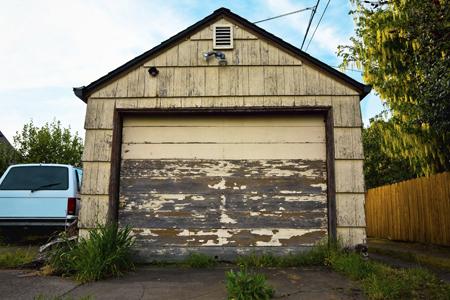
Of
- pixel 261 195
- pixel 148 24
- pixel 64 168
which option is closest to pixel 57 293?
pixel 261 195

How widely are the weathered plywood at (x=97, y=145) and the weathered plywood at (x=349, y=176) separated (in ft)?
11.8

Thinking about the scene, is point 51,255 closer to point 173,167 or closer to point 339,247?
point 173,167

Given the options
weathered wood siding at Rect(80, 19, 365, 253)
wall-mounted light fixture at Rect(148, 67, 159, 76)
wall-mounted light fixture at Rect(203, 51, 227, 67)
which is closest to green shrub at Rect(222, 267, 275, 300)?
weathered wood siding at Rect(80, 19, 365, 253)

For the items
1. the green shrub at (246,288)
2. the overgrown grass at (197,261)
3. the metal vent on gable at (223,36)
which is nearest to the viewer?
the green shrub at (246,288)

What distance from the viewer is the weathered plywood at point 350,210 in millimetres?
5035

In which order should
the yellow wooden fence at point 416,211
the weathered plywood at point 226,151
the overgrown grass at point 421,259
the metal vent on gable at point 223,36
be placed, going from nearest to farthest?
the weathered plywood at point 226,151 < the metal vent on gable at point 223,36 < the overgrown grass at point 421,259 < the yellow wooden fence at point 416,211

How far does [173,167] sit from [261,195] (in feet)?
4.90

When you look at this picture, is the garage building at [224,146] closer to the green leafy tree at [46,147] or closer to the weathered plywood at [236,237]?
the weathered plywood at [236,237]

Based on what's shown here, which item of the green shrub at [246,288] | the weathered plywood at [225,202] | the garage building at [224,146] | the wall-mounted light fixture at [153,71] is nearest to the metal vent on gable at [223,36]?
the garage building at [224,146]

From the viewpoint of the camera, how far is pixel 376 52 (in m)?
9.21

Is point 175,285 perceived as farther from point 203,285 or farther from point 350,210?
point 350,210

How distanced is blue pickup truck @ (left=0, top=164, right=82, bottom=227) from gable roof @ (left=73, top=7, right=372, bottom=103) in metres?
1.90

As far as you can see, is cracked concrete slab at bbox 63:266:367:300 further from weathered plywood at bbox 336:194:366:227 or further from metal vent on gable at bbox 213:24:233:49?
metal vent on gable at bbox 213:24:233:49

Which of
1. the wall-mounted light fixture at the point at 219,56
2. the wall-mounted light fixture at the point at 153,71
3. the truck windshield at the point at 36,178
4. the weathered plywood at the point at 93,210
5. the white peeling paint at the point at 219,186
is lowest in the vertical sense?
the weathered plywood at the point at 93,210
